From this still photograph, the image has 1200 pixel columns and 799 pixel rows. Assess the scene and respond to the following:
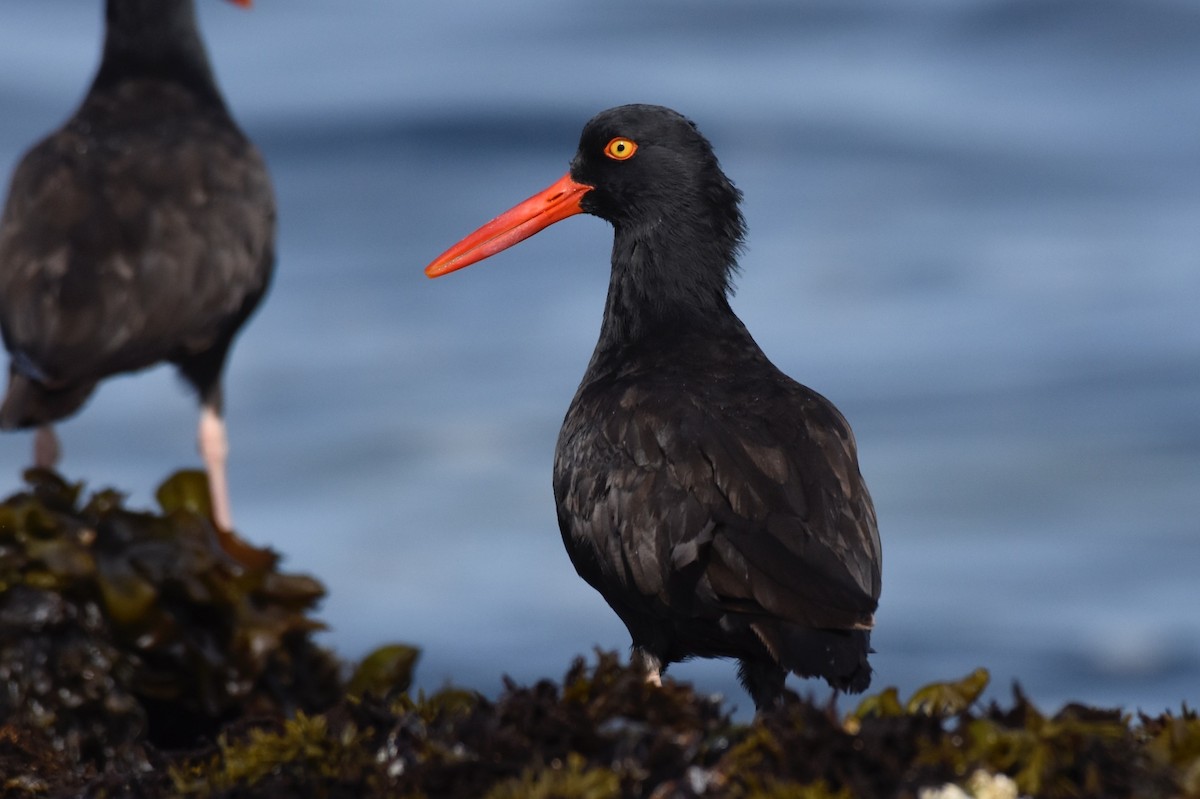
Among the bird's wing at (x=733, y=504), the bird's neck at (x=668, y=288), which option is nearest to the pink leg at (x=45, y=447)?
the bird's neck at (x=668, y=288)

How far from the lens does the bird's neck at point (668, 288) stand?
20.3ft

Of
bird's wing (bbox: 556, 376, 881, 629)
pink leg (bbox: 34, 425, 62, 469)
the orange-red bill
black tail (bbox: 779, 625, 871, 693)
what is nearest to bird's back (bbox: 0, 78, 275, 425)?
pink leg (bbox: 34, 425, 62, 469)

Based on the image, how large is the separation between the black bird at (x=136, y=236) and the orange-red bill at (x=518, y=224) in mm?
2126

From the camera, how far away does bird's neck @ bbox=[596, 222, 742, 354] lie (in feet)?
20.3

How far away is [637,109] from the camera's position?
6512mm

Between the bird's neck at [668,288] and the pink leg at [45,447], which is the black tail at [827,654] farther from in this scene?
the pink leg at [45,447]

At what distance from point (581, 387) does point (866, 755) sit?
293cm

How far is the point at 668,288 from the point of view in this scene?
6270 mm

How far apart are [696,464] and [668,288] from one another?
4.35ft

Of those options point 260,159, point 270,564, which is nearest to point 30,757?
point 270,564

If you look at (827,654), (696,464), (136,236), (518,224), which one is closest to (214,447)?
(136,236)

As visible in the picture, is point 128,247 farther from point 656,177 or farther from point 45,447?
point 656,177

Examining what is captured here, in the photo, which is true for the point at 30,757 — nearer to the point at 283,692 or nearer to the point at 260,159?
the point at 283,692

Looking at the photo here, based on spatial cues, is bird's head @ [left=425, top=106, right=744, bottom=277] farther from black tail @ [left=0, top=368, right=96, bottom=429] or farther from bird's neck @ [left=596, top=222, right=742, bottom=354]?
black tail @ [left=0, top=368, right=96, bottom=429]
